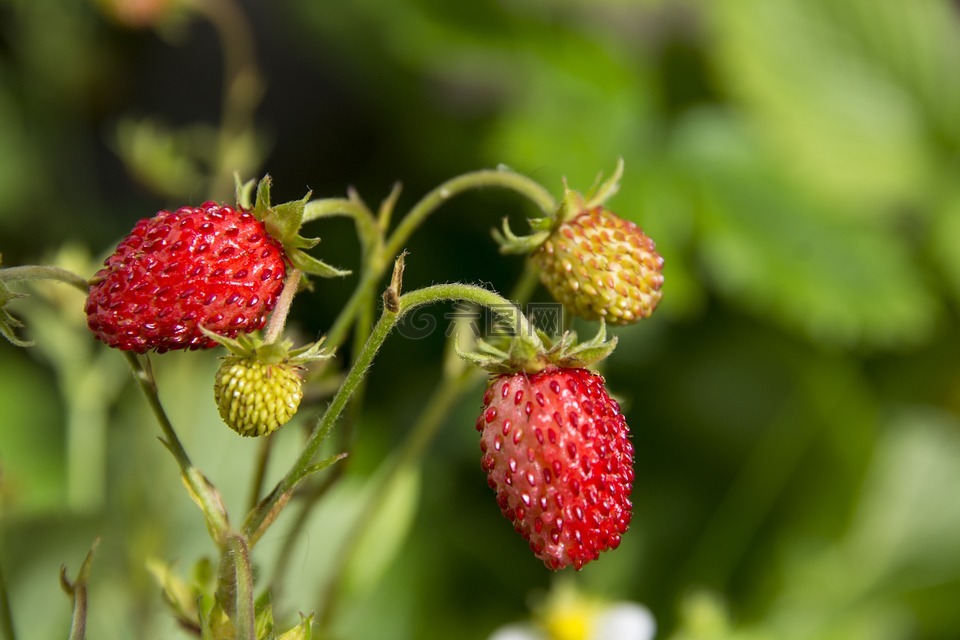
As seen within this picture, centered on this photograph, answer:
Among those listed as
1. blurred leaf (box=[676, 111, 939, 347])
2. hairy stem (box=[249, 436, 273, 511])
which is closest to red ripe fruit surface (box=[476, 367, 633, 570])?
hairy stem (box=[249, 436, 273, 511])

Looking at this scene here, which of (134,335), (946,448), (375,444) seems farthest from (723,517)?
(134,335)

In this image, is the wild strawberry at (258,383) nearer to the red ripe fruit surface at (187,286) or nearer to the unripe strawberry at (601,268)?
the red ripe fruit surface at (187,286)

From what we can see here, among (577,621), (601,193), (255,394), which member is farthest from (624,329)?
(255,394)

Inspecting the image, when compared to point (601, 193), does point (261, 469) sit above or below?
below

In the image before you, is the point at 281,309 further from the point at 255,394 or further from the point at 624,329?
the point at 624,329

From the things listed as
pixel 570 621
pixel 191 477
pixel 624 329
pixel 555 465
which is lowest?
pixel 570 621

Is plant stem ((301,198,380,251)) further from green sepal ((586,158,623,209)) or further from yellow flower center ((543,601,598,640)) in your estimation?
yellow flower center ((543,601,598,640))
